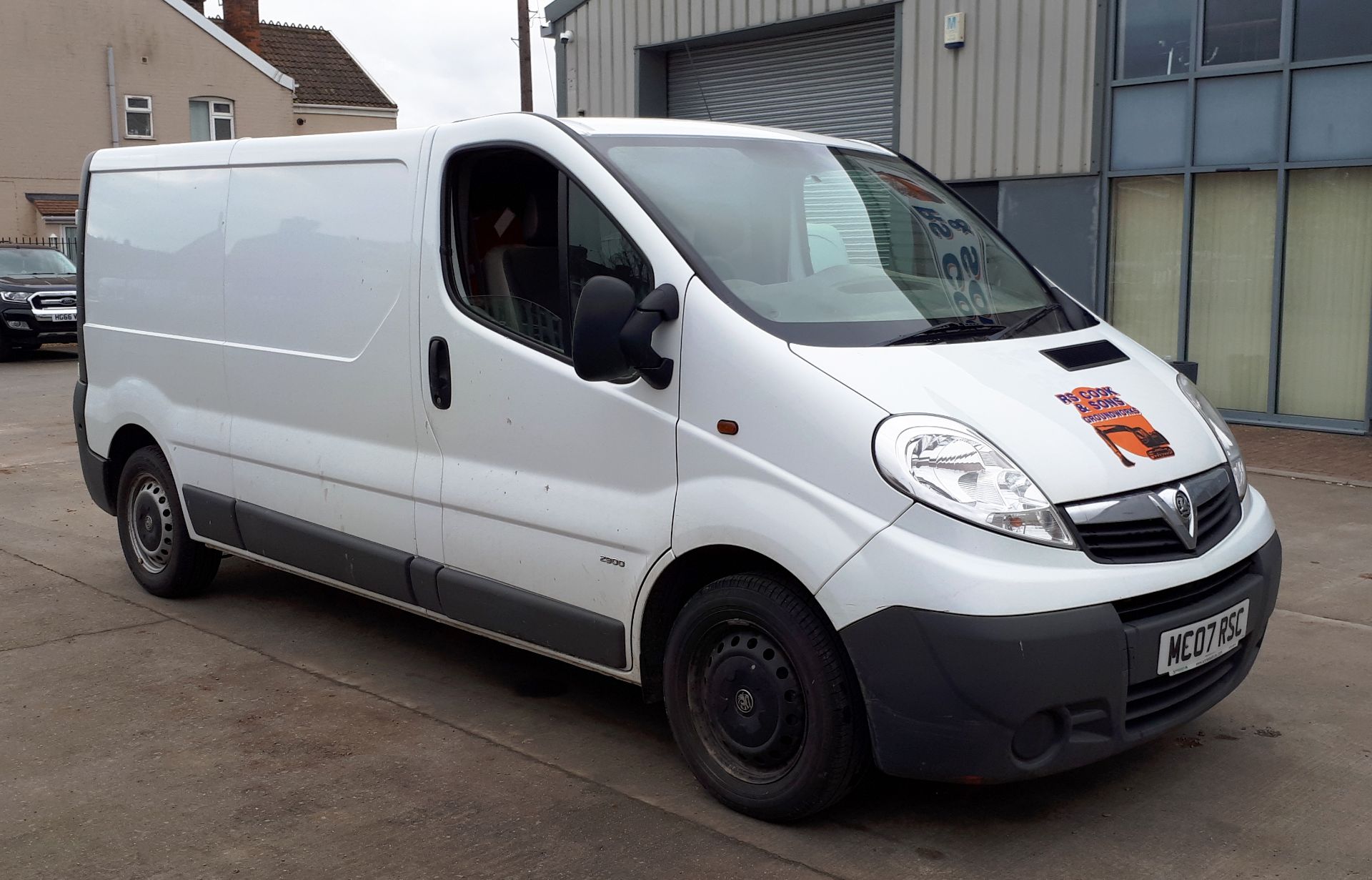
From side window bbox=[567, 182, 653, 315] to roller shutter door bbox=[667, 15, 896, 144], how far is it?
10.3 m

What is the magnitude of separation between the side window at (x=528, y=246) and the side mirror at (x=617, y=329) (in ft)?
0.58

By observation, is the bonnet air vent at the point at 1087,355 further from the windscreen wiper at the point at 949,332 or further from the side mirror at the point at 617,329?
the side mirror at the point at 617,329

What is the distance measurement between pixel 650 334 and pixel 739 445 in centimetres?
41

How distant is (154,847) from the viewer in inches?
142

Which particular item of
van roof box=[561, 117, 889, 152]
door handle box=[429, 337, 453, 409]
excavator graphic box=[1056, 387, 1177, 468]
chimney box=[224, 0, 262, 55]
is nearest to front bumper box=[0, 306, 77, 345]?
door handle box=[429, 337, 453, 409]

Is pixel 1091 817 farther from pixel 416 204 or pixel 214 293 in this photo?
pixel 214 293

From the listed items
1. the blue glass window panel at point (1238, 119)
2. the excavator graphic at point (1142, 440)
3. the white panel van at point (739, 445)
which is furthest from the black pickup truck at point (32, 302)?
the excavator graphic at point (1142, 440)

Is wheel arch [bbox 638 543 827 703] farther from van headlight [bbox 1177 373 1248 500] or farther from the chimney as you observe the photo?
the chimney

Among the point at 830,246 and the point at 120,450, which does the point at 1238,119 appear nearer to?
the point at 830,246

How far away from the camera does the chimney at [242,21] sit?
124 feet

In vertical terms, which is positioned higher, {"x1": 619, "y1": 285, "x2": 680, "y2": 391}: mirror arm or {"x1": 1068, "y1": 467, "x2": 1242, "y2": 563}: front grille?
{"x1": 619, "y1": 285, "x2": 680, "y2": 391}: mirror arm

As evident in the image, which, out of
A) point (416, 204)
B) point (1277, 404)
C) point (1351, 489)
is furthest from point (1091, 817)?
point (1277, 404)

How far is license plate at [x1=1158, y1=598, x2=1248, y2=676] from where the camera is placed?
345 cm

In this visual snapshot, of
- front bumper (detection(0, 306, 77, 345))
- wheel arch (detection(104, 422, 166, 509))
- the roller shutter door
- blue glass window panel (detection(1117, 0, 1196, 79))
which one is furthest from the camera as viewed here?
front bumper (detection(0, 306, 77, 345))
